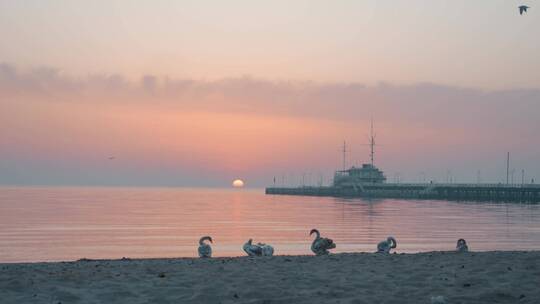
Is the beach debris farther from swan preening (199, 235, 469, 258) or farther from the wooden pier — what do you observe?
the wooden pier

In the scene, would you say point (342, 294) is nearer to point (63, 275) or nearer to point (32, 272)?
point (63, 275)

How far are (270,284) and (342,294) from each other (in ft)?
4.29

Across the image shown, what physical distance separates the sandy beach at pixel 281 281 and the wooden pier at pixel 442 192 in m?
109

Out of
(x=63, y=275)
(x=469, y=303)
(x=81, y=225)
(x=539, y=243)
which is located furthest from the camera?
(x=81, y=225)

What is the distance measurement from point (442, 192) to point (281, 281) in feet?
421

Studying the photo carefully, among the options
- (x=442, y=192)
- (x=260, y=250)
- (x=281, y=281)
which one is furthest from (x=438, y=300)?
(x=442, y=192)

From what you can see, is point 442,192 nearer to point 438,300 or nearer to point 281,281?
point 281,281

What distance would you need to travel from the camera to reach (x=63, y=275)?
445 inches

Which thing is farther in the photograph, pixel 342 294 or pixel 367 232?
pixel 367 232

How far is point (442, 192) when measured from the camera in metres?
134

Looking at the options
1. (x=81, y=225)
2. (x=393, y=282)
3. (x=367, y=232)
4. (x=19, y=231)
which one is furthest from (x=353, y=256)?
(x=81, y=225)

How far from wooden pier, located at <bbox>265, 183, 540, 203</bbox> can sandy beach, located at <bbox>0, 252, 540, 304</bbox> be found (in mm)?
109443

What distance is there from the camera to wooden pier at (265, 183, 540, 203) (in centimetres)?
11706

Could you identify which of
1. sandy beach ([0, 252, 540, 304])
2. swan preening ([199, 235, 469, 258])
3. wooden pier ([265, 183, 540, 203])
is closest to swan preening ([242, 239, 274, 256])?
swan preening ([199, 235, 469, 258])
